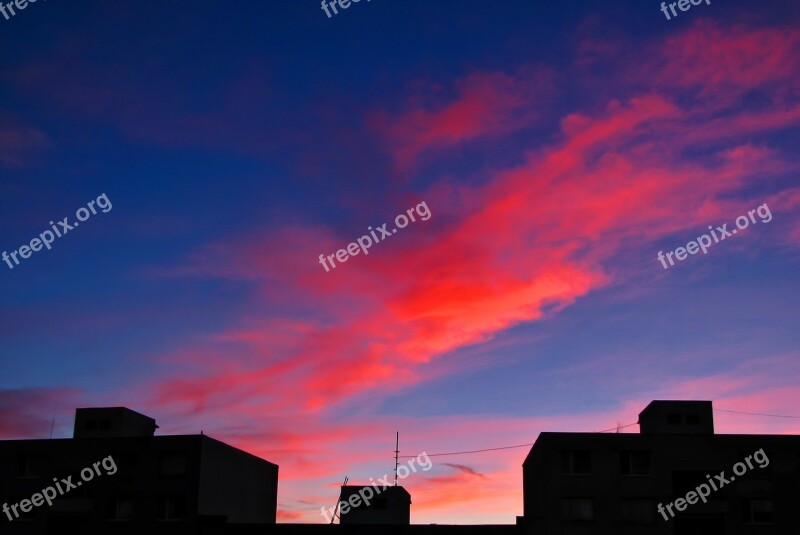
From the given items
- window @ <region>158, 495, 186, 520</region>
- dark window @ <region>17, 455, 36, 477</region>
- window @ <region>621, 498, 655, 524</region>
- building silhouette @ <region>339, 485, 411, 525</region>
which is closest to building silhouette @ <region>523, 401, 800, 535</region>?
window @ <region>621, 498, 655, 524</region>

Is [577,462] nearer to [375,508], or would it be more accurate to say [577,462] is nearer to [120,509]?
[375,508]

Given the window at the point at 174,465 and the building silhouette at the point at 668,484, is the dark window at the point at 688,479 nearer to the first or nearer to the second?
the building silhouette at the point at 668,484

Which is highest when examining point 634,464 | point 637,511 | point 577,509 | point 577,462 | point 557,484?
point 577,462

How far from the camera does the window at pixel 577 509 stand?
71.8 metres

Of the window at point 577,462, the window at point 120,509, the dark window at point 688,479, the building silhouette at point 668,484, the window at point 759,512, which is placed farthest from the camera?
the window at point 120,509

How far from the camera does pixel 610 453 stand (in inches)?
2879

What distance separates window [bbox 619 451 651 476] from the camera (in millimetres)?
73000

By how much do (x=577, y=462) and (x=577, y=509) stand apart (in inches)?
153

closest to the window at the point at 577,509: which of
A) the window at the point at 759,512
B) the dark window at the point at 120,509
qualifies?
the window at the point at 759,512

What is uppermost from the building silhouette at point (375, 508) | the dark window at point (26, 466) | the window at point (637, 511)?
the dark window at point (26, 466)

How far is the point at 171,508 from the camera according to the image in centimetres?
7575

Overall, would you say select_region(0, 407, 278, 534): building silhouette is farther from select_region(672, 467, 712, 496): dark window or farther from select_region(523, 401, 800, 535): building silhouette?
select_region(672, 467, 712, 496): dark window

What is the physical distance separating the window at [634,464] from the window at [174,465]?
126ft

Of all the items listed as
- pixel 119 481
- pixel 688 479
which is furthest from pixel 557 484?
pixel 119 481
